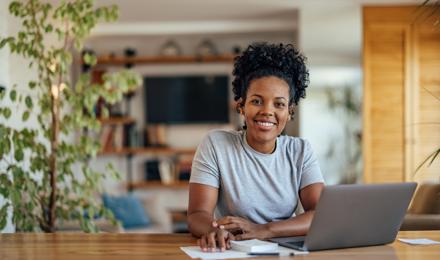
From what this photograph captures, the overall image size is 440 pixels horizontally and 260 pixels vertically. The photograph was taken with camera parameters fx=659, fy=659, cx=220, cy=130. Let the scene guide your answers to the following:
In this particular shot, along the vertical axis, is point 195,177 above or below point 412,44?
below

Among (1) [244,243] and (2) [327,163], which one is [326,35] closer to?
(2) [327,163]

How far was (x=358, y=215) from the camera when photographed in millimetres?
1810

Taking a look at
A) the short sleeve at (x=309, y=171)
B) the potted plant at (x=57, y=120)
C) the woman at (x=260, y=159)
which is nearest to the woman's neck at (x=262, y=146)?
the woman at (x=260, y=159)

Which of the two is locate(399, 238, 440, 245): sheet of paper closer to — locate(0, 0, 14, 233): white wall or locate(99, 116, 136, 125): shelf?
locate(0, 0, 14, 233): white wall

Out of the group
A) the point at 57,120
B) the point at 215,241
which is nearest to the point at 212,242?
the point at 215,241

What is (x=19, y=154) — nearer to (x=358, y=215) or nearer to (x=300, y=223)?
(x=300, y=223)

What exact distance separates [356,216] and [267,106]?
499 mm

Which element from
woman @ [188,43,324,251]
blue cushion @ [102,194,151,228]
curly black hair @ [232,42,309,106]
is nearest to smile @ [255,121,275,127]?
woman @ [188,43,324,251]

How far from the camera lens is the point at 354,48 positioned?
8.87 m

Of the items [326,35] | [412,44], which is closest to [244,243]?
[412,44]

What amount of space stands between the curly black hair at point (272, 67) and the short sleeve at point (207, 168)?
220 mm

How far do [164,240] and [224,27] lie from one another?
231 inches

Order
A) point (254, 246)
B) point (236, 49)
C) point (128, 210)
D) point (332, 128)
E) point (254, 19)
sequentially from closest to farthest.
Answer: point (254, 246) → point (128, 210) → point (254, 19) → point (236, 49) → point (332, 128)

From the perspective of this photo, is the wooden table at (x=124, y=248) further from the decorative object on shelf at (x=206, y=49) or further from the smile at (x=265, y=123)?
the decorative object on shelf at (x=206, y=49)
